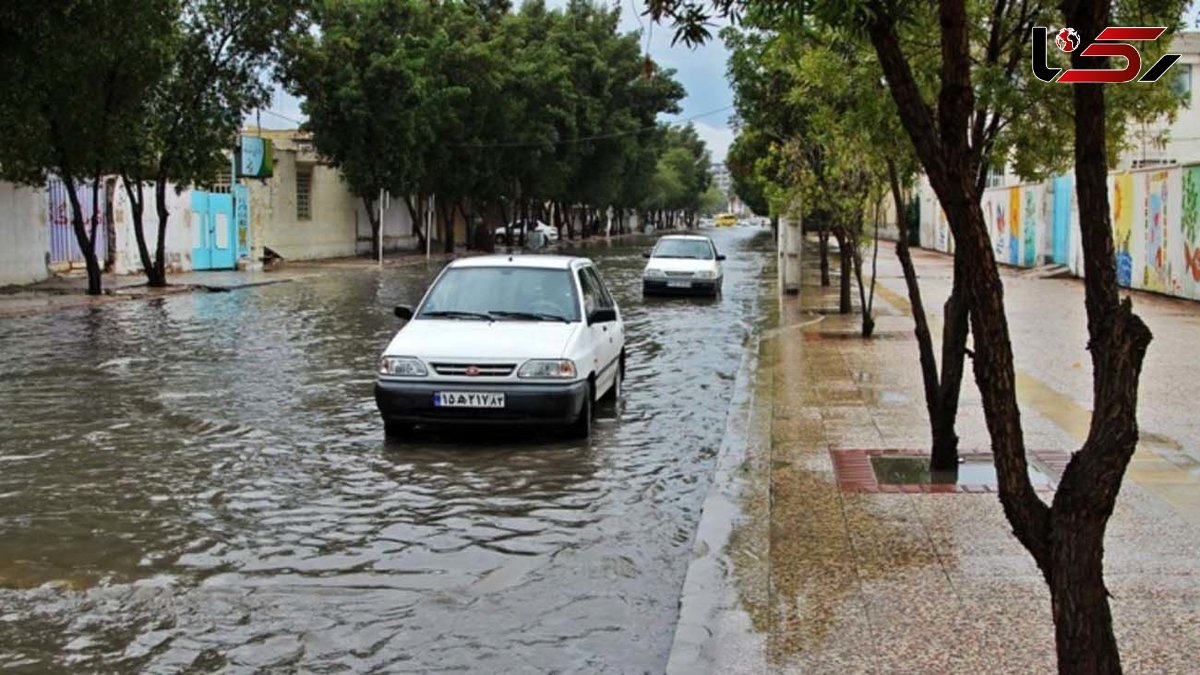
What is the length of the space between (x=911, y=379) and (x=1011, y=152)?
4.48m

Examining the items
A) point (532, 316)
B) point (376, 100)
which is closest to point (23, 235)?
point (376, 100)

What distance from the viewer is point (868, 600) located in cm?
580

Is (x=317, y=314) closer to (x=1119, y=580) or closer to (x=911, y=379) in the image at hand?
(x=911, y=379)

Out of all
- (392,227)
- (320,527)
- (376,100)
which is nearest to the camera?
(320,527)

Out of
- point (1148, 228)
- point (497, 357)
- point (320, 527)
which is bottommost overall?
point (320, 527)

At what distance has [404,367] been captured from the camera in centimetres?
1014

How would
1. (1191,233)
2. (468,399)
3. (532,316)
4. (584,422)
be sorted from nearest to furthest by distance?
(468,399), (584,422), (532,316), (1191,233)

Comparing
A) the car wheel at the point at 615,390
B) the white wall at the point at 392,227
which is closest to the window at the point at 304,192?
the white wall at the point at 392,227

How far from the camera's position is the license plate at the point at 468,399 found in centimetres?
1002

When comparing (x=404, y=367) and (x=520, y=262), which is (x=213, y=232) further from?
(x=404, y=367)

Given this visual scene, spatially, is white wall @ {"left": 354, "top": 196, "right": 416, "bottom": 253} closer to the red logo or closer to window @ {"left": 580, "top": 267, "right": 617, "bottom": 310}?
window @ {"left": 580, "top": 267, "right": 617, "bottom": 310}

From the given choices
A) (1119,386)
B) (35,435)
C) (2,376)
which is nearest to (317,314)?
(2,376)

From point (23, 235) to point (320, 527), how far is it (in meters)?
26.5

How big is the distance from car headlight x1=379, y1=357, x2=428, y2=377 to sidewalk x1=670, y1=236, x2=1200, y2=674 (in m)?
2.69
